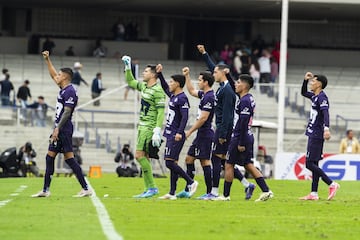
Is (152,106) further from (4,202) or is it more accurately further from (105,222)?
(105,222)

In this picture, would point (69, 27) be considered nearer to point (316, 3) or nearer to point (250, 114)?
point (316, 3)

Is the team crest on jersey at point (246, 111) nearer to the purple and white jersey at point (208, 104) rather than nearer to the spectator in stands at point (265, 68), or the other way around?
the purple and white jersey at point (208, 104)

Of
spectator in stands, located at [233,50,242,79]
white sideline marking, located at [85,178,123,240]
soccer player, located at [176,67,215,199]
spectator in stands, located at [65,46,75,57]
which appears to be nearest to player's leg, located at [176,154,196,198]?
soccer player, located at [176,67,215,199]

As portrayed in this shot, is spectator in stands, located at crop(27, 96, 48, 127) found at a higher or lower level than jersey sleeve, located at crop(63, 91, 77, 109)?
lower

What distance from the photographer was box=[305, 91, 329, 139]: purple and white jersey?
66.4 feet

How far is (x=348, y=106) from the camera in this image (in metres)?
39.0

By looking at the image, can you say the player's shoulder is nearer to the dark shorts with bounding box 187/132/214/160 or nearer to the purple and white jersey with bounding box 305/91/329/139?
the dark shorts with bounding box 187/132/214/160

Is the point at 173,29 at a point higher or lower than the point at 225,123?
higher

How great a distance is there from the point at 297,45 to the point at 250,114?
33759 mm

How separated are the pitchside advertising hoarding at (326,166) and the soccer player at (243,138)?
14.2 meters

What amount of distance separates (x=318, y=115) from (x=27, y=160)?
1547 cm

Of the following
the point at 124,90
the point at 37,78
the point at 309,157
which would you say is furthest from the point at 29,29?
the point at 309,157

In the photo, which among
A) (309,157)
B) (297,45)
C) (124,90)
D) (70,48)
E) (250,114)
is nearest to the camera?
(250,114)

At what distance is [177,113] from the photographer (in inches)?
770
